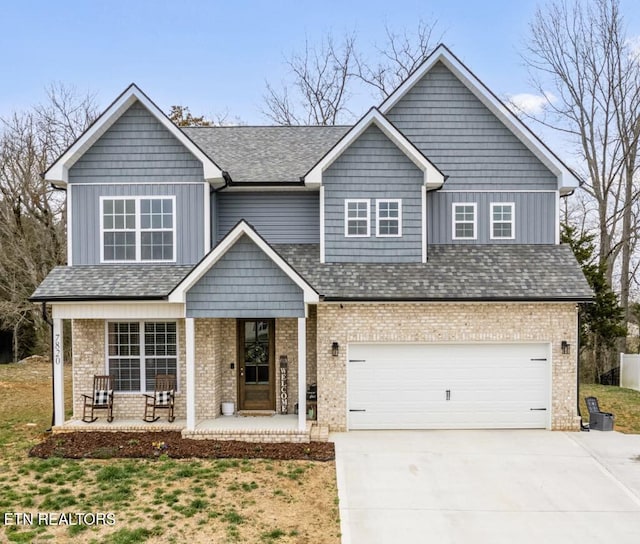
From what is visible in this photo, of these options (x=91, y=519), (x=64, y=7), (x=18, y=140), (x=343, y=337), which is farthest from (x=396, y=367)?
(x=18, y=140)

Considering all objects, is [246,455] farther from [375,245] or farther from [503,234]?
[503,234]

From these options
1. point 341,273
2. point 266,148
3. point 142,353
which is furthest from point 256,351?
point 266,148

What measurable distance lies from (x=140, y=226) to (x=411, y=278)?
6791 mm

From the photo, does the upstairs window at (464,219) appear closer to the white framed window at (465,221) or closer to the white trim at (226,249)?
the white framed window at (465,221)

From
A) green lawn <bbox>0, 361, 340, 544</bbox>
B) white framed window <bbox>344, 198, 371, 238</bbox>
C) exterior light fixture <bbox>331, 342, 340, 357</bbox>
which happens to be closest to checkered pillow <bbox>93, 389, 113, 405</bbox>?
green lawn <bbox>0, 361, 340, 544</bbox>

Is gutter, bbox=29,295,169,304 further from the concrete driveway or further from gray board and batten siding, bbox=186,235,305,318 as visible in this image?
the concrete driveway

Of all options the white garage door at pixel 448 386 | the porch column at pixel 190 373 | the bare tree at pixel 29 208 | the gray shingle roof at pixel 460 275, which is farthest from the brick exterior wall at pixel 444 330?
the bare tree at pixel 29 208

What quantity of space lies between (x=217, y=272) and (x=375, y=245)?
407cm

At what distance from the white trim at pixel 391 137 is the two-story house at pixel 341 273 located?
0.05 m

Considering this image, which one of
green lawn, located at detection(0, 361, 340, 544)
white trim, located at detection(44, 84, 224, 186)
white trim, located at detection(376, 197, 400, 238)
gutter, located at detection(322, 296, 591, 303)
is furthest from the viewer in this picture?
white trim, located at detection(376, 197, 400, 238)

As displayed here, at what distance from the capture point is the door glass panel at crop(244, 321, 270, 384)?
12.4 meters

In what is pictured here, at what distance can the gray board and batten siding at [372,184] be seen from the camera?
40.3 feet

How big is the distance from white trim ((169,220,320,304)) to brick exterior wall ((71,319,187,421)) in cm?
195

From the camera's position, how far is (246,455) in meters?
9.70
